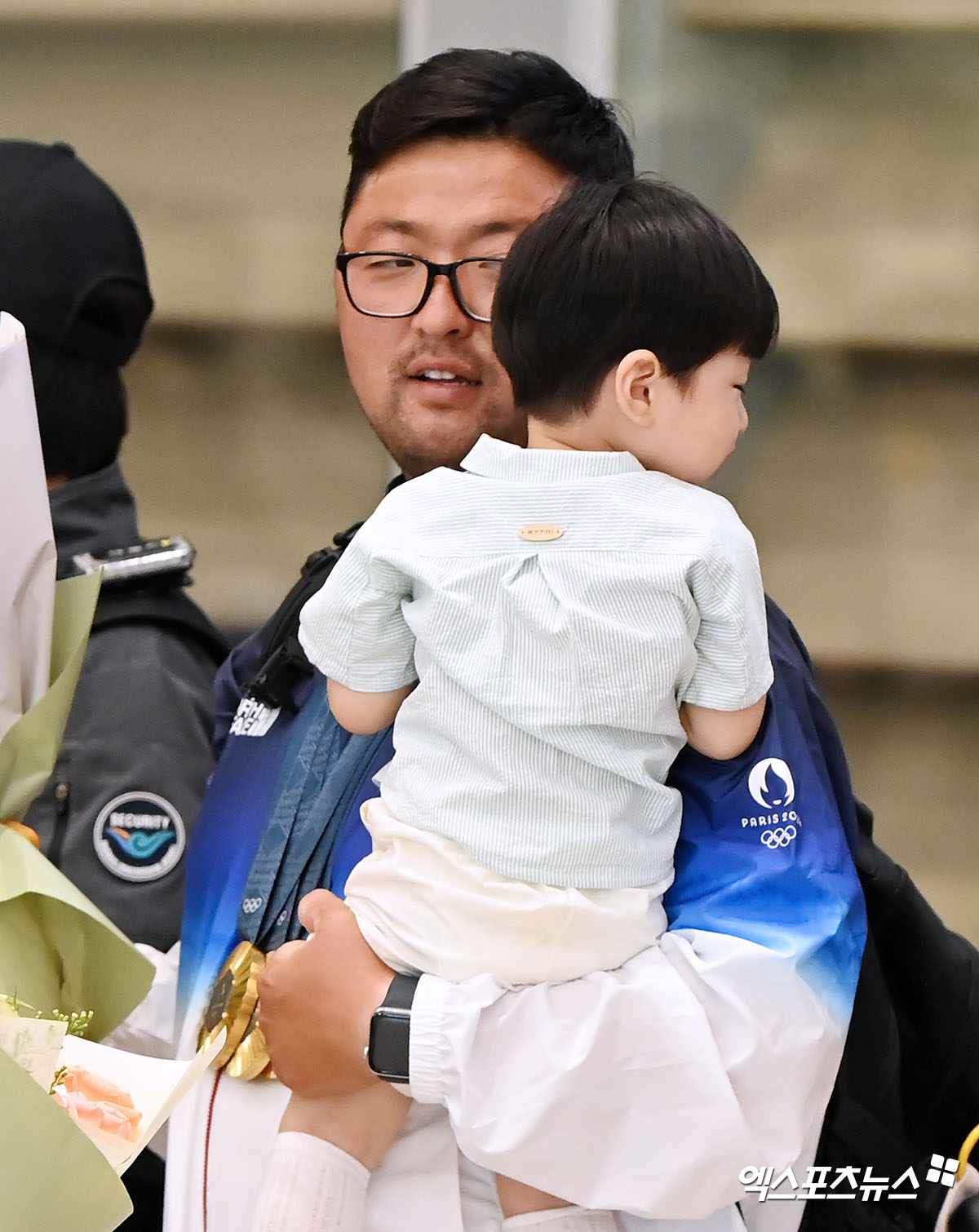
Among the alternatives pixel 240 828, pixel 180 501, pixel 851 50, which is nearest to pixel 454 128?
pixel 240 828

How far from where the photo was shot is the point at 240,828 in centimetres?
144

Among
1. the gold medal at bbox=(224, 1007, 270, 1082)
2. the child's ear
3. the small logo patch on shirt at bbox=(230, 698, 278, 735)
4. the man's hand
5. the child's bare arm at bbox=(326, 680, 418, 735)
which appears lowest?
the gold medal at bbox=(224, 1007, 270, 1082)

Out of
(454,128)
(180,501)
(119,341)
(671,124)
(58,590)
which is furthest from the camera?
(180,501)

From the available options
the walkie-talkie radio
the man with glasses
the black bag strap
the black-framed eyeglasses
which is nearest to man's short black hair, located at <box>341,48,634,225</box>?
the man with glasses

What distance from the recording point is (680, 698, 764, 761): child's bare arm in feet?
3.72

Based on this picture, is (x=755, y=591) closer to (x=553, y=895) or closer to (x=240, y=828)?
(x=553, y=895)

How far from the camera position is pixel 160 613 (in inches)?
68.7

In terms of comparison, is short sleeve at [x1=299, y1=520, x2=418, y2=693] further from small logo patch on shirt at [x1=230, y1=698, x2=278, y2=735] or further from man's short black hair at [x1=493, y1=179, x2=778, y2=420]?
small logo patch on shirt at [x1=230, y1=698, x2=278, y2=735]

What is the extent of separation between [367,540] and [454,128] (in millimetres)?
552

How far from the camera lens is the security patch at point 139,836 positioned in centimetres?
158

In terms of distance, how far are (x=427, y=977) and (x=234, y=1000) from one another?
0.26 metres

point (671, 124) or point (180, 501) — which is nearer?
point (671, 124)

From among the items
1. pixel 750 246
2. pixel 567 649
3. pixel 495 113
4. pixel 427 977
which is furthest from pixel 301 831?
pixel 750 246

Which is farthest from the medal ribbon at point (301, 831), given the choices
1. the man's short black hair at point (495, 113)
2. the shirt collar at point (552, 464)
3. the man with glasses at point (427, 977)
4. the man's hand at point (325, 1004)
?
the man's short black hair at point (495, 113)
